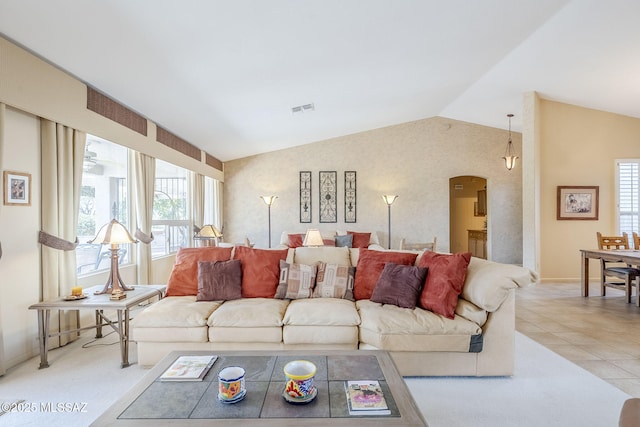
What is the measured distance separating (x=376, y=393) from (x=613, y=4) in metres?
4.51

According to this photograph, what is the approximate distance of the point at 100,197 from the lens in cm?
422

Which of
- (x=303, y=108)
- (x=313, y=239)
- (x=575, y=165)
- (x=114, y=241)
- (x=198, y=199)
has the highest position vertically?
(x=303, y=108)

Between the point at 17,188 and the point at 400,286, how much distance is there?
333 centimetres

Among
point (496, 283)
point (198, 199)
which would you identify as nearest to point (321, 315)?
point (496, 283)

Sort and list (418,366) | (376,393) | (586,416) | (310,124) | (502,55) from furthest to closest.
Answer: (310,124), (502,55), (418,366), (586,416), (376,393)

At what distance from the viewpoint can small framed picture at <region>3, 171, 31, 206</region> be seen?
9.16 ft

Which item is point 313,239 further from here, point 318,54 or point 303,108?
point 318,54

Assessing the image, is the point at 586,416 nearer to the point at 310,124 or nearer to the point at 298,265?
the point at 298,265

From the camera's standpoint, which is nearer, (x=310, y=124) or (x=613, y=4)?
(x=613, y=4)

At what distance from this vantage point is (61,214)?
3.28m

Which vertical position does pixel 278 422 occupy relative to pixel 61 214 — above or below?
below

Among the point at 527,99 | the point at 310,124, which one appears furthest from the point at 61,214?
the point at 527,99

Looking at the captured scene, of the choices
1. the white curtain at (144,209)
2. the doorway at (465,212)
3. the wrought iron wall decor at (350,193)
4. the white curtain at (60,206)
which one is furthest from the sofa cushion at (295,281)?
the doorway at (465,212)

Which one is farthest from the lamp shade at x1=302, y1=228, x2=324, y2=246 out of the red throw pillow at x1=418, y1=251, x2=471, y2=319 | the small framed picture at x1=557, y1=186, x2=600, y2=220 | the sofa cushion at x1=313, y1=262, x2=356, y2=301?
the small framed picture at x1=557, y1=186, x2=600, y2=220
